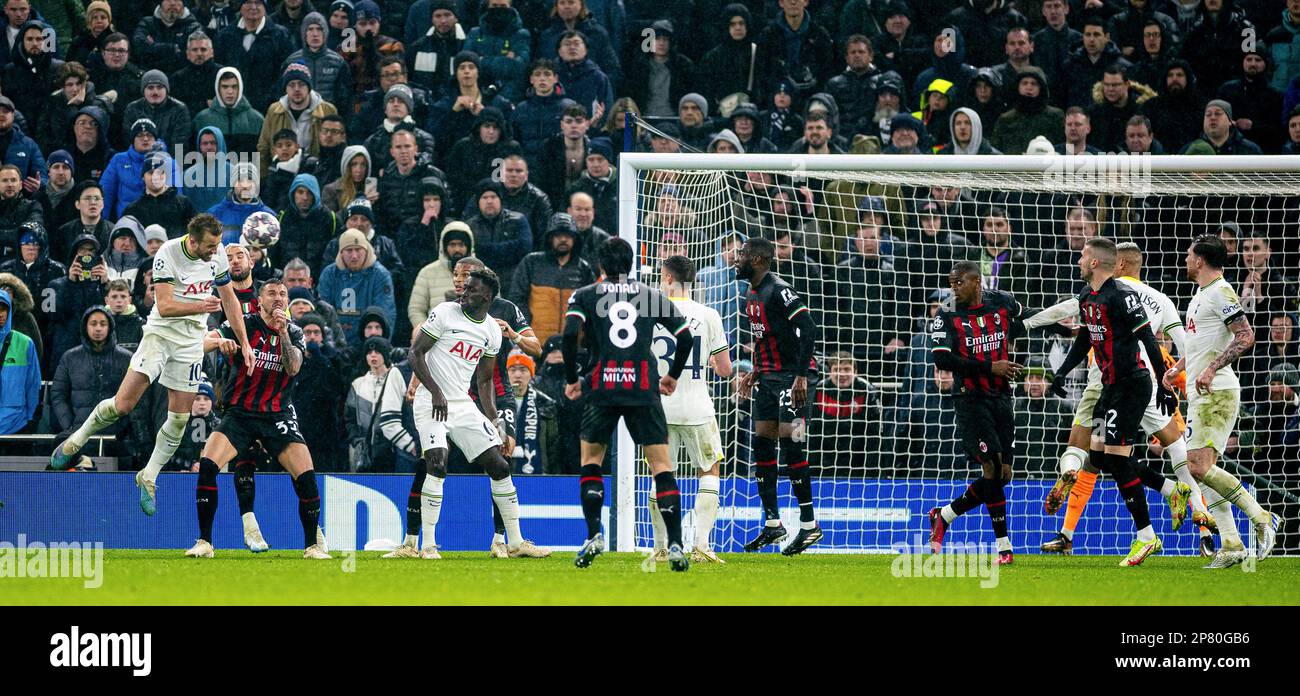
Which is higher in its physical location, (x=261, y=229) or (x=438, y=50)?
(x=438, y=50)

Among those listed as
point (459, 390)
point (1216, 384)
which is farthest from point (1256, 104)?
point (459, 390)

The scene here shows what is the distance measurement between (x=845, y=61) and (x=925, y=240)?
2.91 m

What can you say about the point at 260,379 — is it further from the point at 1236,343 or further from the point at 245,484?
the point at 1236,343

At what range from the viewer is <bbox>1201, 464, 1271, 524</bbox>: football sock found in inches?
425

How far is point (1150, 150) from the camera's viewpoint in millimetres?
15242

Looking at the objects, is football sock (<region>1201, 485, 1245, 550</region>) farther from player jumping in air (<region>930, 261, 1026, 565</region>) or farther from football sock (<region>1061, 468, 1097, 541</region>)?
player jumping in air (<region>930, 261, 1026, 565</region>)

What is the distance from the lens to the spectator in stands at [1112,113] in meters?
15.6

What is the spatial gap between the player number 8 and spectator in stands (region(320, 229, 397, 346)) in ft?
18.7

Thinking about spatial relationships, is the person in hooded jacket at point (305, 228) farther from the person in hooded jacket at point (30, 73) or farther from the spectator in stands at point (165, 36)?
the person in hooded jacket at point (30, 73)

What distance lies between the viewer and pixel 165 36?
688 inches

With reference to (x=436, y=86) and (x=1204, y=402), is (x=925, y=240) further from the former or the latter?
(x=436, y=86)

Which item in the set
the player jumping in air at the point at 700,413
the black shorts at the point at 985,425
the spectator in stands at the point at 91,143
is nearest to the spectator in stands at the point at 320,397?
the spectator in stands at the point at 91,143

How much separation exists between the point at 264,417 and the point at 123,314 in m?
4.34
